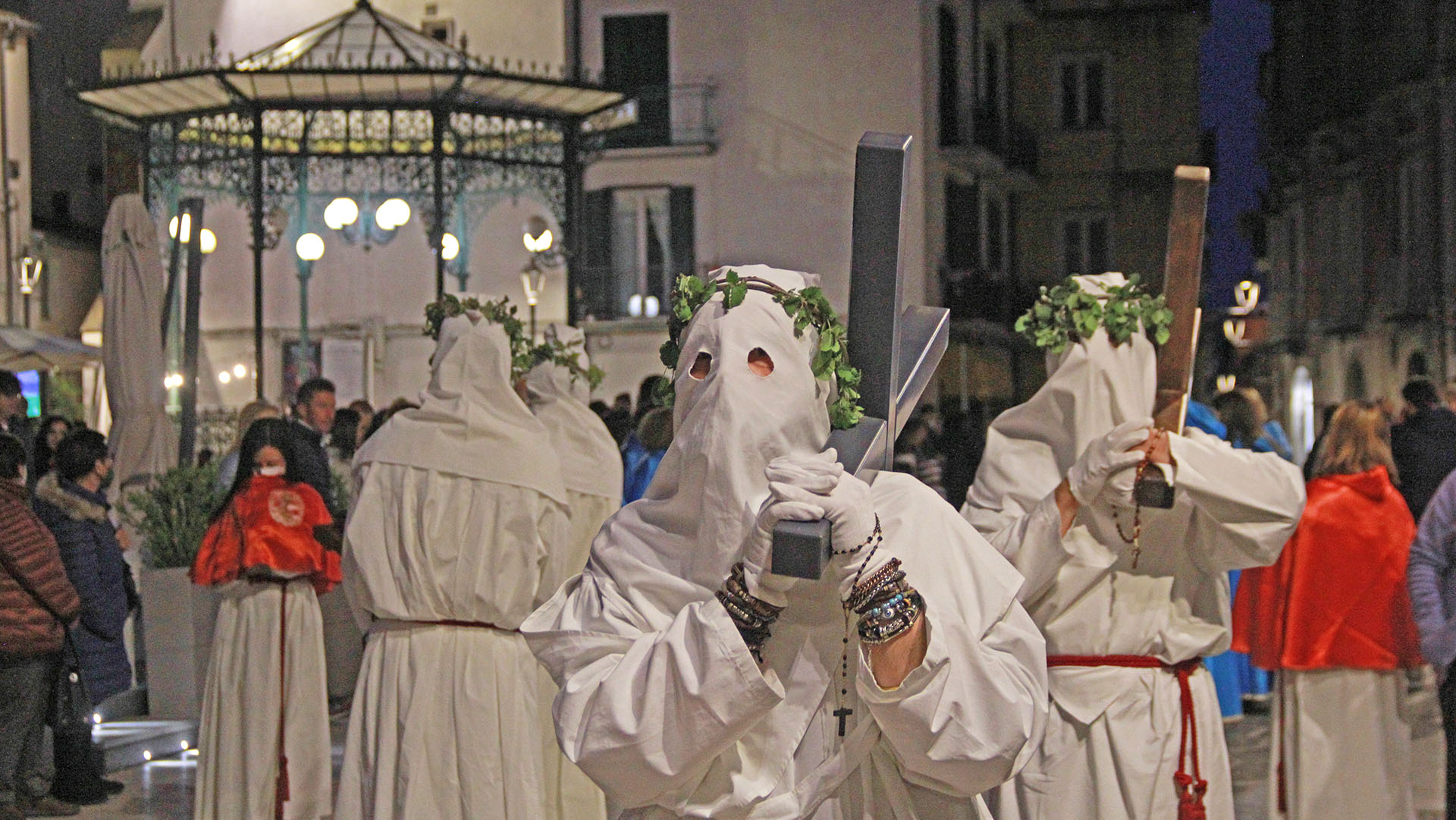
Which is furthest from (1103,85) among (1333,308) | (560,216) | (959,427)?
(959,427)

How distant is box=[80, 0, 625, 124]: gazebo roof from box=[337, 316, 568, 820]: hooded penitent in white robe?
11933 millimetres

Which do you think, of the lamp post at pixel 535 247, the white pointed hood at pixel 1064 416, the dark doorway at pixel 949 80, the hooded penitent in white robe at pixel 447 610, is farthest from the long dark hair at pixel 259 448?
the dark doorway at pixel 949 80

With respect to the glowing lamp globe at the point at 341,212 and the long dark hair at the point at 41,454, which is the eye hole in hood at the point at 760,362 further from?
the glowing lamp globe at the point at 341,212

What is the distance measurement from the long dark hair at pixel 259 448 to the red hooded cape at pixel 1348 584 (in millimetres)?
4673

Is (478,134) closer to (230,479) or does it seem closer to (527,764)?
(230,479)

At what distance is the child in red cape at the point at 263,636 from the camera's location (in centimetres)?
823

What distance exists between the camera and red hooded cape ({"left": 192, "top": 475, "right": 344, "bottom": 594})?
322 inches

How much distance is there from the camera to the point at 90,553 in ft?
30.1

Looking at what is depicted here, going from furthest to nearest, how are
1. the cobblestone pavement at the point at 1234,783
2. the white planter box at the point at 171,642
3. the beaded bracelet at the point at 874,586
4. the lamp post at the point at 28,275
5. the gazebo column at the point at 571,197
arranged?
the lamp post at the point at 28,275, the gazebo column at the point at 571,197, the white planter box at the point at 171,642, the cobblestone pavement at the point at 1234,783, the beaded bracelet at the point at 874,586

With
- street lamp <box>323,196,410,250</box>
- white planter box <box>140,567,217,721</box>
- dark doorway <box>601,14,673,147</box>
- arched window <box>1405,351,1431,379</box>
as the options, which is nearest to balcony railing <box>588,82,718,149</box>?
dark doorway <box>601,14,673,147</box>

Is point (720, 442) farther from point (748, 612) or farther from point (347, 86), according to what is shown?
point (347, 86)

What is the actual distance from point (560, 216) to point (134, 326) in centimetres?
819

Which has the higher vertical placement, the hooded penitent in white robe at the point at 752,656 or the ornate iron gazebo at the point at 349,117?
the ornate iron gazebo at the point at 349,117

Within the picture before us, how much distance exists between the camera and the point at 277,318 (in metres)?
29.3
